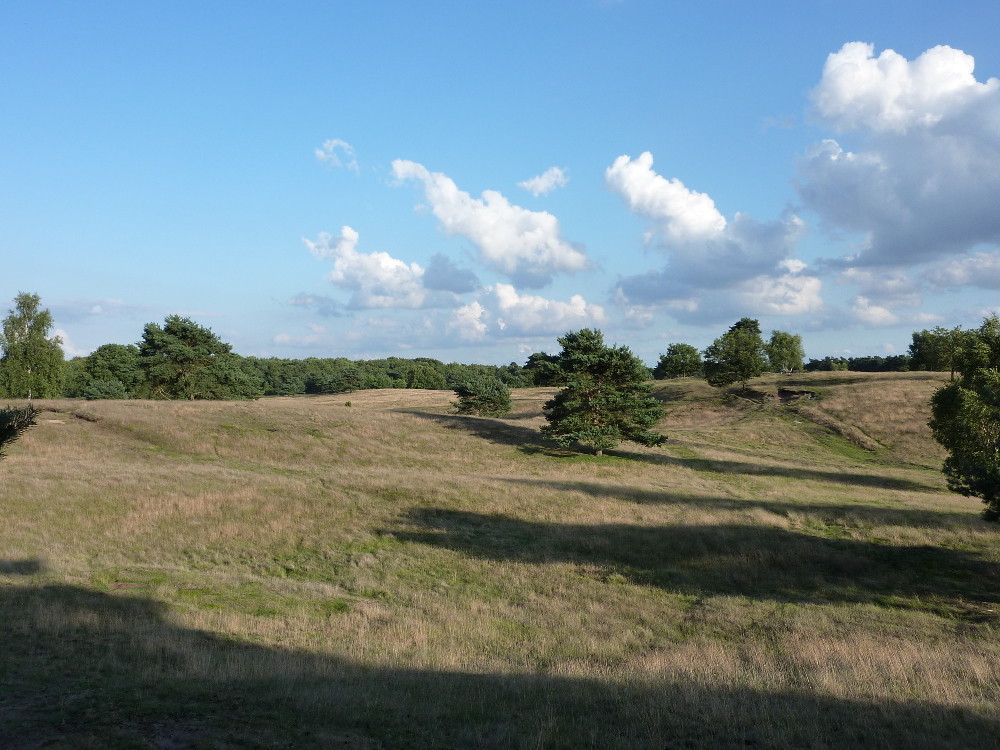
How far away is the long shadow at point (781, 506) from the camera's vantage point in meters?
28.8

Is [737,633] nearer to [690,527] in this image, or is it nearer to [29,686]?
[690,527]

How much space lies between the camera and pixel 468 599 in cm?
1823

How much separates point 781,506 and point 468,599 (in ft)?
72.1

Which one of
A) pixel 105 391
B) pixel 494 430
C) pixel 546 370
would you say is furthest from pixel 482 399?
pixel 105 391

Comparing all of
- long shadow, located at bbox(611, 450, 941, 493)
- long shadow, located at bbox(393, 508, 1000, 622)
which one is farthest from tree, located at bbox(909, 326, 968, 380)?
long shadow, located at bbox(393, 508, 1000, 622)

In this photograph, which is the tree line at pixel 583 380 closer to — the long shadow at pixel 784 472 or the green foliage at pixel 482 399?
the green foliage at pixel 482 399

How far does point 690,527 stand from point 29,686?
24.5m

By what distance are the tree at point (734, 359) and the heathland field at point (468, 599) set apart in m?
36.3

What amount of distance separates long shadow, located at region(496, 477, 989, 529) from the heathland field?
11.8 inches

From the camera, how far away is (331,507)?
28953mm

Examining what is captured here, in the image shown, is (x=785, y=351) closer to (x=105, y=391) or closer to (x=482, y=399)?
(x=482, y=399)

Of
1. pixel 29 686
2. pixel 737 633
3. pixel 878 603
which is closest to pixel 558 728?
pixel 29 686

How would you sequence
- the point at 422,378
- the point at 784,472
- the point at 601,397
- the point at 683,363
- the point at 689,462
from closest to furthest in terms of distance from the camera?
the point at 784,472 → the point at 601,397 → the point at 689,462 → the point at 683,363 → the point at 422,378

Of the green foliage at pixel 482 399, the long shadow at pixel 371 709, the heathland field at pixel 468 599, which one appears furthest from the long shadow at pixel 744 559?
the green foliage at pixel 482 399
